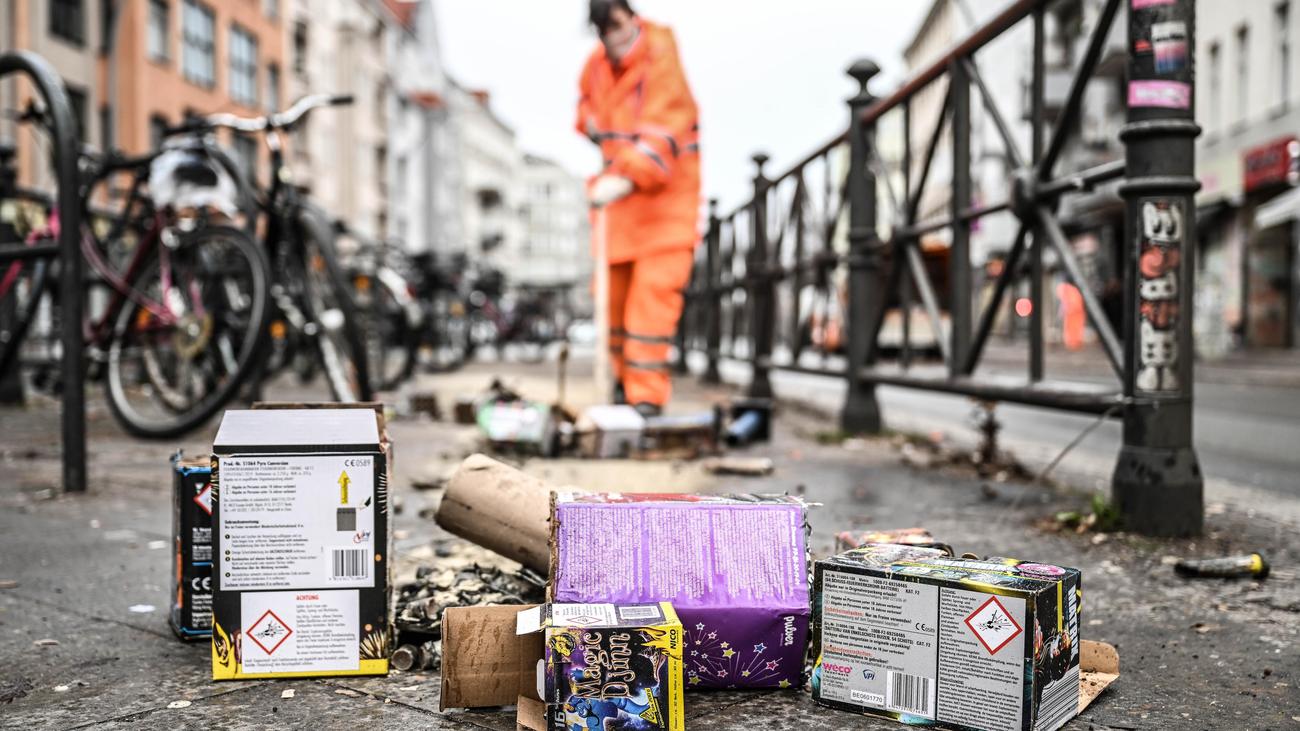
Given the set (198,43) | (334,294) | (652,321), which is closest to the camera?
(652,321)

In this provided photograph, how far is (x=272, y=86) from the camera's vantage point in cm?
3650

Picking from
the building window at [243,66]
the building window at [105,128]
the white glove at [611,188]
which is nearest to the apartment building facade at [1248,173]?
the white glove at [611,188]

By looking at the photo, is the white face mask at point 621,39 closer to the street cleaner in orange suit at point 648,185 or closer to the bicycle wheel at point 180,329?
the street cleaner in orange suit at point 648,185

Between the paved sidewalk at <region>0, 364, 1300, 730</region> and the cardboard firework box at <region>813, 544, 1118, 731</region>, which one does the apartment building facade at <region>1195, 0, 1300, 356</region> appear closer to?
the paved sidewalk at <region>0, 364, 1300, 730</region>

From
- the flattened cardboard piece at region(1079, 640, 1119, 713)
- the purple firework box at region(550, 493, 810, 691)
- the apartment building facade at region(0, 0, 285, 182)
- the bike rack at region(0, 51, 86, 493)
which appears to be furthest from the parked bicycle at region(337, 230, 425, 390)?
the apartment building facade at region(0, 0, 285, 182)

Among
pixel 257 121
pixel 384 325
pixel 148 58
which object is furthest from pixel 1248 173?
pixel 148 58

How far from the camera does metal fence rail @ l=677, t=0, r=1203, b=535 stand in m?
3.04

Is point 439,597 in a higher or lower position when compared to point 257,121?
lower

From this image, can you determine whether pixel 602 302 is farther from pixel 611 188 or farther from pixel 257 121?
pixel 257 121

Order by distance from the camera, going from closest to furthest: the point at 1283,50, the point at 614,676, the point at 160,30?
1. the point at 614,676
2. the point at 1283,50
3. the point at 160,30

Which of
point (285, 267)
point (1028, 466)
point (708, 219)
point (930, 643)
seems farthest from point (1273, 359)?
point (930, 643)

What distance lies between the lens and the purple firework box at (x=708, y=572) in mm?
1862

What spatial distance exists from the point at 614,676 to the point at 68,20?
26537 mm

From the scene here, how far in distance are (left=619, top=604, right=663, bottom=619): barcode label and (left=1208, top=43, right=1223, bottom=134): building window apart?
24733 mm
